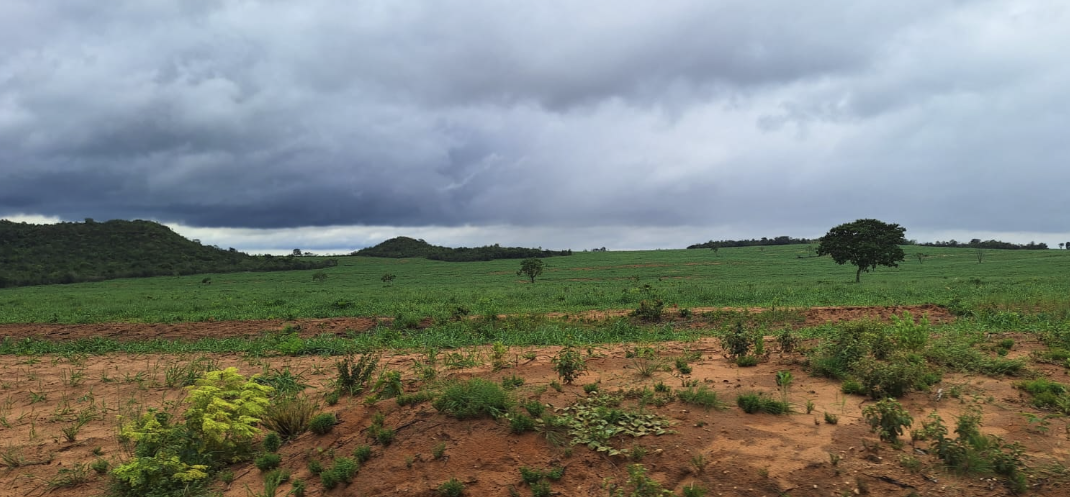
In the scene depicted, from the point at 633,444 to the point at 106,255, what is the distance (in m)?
119

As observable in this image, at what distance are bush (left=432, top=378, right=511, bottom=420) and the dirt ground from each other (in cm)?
12

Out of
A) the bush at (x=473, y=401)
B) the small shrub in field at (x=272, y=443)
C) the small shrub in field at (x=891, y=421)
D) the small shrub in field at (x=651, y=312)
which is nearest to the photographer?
the small shrub in field at (x=891, y=421)

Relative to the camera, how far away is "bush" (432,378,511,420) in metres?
6.07

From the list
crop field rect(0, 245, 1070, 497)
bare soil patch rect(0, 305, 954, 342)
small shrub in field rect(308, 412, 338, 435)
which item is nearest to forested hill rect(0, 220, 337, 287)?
bare soil patch rect(0, 305, 954, 342)

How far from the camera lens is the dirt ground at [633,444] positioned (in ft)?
15.8

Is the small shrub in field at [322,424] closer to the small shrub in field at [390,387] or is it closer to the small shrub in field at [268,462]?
the small shrub in field at [268,462]

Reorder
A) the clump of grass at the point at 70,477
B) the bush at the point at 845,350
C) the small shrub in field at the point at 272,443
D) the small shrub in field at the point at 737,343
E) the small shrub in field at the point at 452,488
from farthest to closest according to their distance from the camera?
1. the small shrub in field at the point at 737,343
2. the bush at the point at 845,350
3. the small shrub in field at the point at 272,443
4. the clump of grass at the point at 70,477
5. the small shrub in field at the point at 452,488

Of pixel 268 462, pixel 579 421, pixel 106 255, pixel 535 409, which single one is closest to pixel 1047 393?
pixel 579 421

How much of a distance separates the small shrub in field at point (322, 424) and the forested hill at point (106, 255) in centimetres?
8507

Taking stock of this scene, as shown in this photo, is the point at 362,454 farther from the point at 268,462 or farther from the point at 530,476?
the point at 530,476

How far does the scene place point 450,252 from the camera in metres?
111

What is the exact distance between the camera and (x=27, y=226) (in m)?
104

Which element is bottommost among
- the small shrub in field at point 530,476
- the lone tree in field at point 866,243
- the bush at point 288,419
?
the small shrub in field at point 530,476

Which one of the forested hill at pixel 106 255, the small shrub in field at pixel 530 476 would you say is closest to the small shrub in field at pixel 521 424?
the small shrub in field at pixel 530 476
